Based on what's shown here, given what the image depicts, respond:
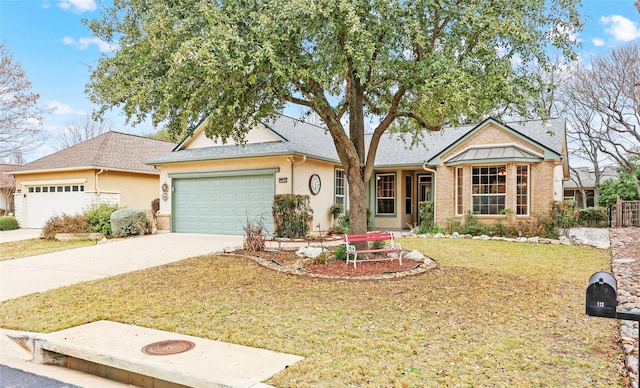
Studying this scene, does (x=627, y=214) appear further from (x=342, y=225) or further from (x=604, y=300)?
(x=604, y=300)

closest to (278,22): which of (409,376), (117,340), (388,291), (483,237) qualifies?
(388,291)

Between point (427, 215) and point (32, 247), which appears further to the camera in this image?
point (427, 215)

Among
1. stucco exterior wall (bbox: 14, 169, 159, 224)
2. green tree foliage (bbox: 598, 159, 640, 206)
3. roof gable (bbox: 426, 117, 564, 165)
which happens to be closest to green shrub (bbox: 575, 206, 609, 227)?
roof gable (bbox: 426, 117, 564, 165)

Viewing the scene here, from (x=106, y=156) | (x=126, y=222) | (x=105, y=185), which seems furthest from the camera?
(x=106, y=156)

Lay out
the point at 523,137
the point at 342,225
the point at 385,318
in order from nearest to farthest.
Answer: the point at 385,318
the point at 523,137
the point at 342,225

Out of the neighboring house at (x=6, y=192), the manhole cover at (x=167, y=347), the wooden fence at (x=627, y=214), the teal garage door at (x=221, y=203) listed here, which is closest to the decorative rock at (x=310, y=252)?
the teal garage door at (x=221, y=203)

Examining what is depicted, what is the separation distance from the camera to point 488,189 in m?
14.9

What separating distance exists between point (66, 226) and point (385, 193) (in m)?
13.0

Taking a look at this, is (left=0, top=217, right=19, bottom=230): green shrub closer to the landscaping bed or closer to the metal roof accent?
the landscaping bed

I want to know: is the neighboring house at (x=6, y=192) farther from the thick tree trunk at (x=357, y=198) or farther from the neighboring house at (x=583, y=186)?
the neighboring house at (x=583, y=186)

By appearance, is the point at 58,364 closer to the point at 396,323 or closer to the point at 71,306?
the point at 71,306

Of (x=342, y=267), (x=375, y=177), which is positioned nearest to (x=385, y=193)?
(x=375, y=177)

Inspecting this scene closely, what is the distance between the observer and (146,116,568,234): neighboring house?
14.5 metres

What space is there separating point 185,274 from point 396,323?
4928mm
